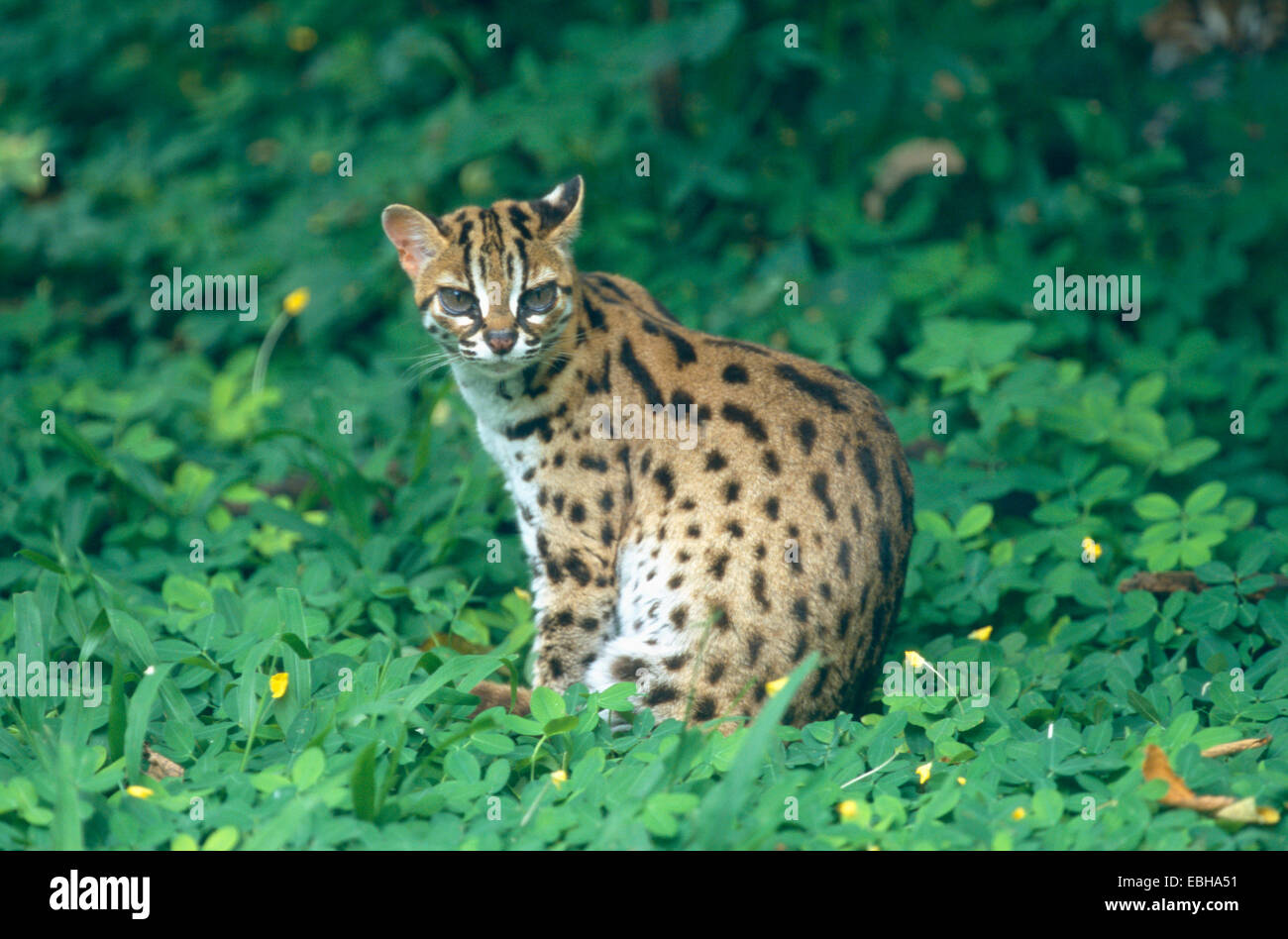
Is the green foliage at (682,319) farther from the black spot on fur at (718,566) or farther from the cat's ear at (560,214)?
the cat's ear at (560,214)

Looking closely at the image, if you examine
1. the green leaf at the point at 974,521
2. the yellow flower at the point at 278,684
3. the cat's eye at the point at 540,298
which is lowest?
the yellow flower at the point at 278,684

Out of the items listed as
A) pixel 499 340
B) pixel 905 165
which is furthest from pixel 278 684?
pixel 905 165

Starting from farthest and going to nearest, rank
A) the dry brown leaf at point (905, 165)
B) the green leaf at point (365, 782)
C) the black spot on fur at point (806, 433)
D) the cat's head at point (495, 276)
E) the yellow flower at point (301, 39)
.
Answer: the yellow flower at point (301, 39) → the dry brown leaf at point (905, 165) → the cat's head at point (495, 276) → the black spot on fur at point (806, 433) → the green leaf at point (365, 782)

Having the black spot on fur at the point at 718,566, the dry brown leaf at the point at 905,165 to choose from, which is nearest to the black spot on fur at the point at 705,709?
the black spot on fur at the point at 718,566

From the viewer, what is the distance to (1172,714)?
4.59 metres

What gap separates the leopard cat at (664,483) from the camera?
4645 mm

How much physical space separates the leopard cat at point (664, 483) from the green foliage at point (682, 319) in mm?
280

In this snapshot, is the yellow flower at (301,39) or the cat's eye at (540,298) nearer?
the cat's eye at (540,298)

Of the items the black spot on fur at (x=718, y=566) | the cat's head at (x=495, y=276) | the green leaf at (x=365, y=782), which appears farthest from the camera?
the cat's head at (x=495, y=276)

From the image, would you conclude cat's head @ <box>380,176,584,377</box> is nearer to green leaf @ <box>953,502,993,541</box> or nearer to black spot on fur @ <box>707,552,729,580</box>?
black spot on fur @ <box>707,552,729,580</box>

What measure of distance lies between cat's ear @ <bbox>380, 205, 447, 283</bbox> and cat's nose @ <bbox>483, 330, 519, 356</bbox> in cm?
47

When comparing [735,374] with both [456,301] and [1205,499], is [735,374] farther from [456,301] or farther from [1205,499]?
[1205,499]

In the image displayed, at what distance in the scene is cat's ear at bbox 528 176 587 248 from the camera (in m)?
5.08

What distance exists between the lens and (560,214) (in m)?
5.12
